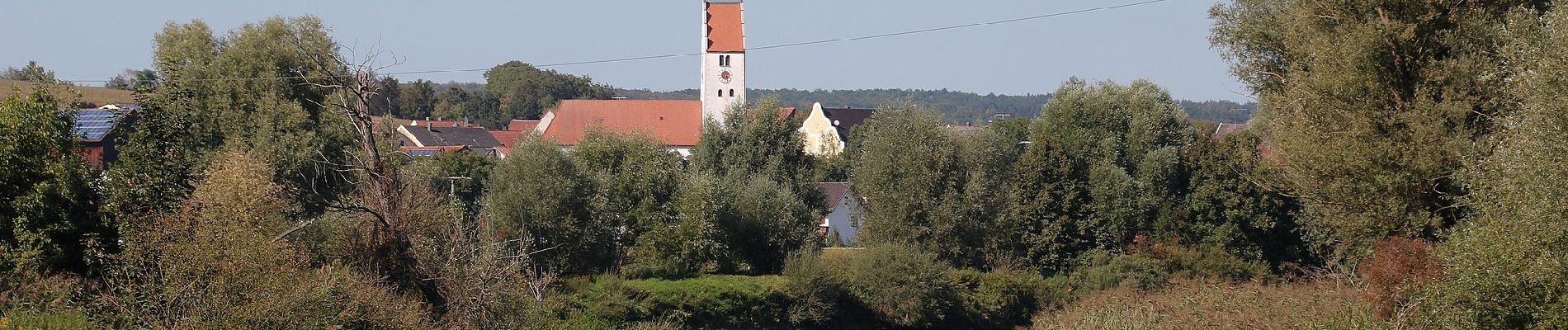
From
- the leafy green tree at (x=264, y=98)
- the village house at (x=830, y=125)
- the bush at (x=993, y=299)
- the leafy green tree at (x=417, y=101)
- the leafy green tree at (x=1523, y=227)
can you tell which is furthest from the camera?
the leafy green tree at (x=417, y=101)

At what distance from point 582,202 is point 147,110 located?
38.4 feet

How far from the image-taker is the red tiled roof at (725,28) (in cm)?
6356

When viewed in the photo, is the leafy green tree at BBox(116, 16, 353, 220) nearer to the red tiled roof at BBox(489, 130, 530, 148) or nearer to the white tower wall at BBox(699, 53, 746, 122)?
the white tower wall at BBox(699, 53, 746, 122)

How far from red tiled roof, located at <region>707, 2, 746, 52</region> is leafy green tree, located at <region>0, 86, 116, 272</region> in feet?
156

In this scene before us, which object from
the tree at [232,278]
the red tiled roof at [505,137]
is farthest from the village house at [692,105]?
the tree at [232,278]

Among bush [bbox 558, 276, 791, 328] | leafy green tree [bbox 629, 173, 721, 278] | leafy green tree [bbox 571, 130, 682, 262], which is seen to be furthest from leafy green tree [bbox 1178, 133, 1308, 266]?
leafy green tree [bbox 571, 130, 682, 262]

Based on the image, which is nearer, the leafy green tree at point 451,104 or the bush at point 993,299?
the bush at point 993,299

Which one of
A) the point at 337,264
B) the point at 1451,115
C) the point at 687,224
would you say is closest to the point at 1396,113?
the point at 1451,115

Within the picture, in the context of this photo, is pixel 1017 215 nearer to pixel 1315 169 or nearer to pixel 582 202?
pixel 582 202

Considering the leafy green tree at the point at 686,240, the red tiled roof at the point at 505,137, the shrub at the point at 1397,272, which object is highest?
→ the shrub at the point at 1397,272

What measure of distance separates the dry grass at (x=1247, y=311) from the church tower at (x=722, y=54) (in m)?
41.4

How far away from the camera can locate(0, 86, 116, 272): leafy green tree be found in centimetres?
1556

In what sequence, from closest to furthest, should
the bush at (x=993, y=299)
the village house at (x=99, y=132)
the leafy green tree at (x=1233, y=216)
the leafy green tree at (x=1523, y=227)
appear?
the leafy green tree at (x=1523, y=227) < the village house at (x=99, y=132) < the bush at (x=993, y=299) < the leafy green tree at (x=1233, y=216)

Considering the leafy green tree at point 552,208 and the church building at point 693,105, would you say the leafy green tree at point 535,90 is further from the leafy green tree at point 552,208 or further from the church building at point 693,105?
the leafy green tree at point 552,208
